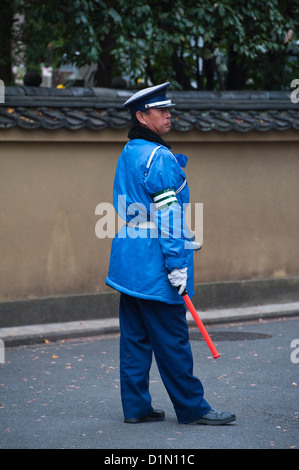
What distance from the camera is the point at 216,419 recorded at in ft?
19.1

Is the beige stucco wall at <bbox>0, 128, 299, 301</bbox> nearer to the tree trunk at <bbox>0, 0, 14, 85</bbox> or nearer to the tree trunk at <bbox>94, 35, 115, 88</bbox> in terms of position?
the tree trunk at <bbox>94, 35, 115, 88</bbox>

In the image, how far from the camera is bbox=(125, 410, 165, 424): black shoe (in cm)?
595

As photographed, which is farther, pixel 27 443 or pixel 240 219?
pixel 240 219

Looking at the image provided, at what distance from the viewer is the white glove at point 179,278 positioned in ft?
18.2

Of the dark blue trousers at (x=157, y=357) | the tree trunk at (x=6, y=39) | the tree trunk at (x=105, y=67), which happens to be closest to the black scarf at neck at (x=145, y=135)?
the dark blue trousers at (x=157, y=357)

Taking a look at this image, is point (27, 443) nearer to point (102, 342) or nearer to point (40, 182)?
point (102, 342)

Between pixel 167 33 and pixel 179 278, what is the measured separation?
686cm

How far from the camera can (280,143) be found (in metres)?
11.9

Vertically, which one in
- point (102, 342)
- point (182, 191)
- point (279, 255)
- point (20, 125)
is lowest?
point (102, 342)

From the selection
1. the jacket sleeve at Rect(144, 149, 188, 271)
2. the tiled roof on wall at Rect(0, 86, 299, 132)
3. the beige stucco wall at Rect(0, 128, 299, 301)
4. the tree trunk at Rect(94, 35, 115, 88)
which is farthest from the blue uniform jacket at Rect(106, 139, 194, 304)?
the tree trunk at Rect(94, 35, 115, 88)

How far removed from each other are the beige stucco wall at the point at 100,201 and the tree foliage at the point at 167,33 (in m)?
1.46

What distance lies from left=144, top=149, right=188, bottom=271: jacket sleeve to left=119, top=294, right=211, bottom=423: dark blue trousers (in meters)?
0.38
